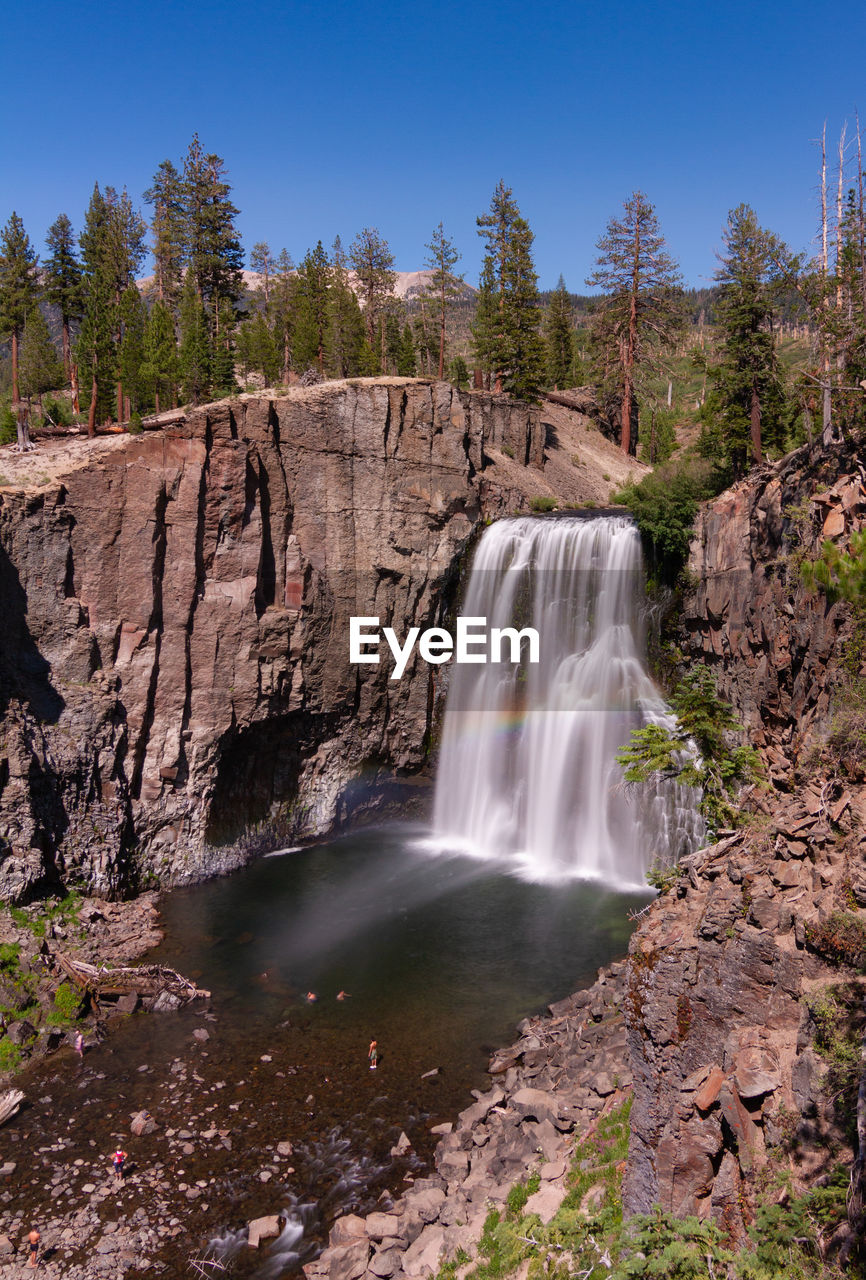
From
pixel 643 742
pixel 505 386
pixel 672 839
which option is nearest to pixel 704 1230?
pixel 643 742

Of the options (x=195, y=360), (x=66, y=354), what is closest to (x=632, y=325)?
(x=195, y=360)

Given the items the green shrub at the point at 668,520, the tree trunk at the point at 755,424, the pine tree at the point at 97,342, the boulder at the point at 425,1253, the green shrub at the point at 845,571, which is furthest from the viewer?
the pine tree at the point at 97,342

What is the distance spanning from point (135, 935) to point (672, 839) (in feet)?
57.9

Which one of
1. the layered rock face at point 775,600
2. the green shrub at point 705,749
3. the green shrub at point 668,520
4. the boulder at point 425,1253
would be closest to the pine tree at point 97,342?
the green shrub at point 668,520

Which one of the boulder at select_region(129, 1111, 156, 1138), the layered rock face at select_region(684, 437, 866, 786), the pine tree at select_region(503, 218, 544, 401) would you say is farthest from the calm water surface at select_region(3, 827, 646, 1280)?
the pine tree at select_region(503, 218, 544, 401)

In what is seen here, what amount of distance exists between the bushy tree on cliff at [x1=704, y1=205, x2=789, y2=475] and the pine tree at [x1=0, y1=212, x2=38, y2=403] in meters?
38.6

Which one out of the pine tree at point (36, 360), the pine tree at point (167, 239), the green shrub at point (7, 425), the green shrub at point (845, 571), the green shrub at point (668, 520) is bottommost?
the green shrub at point (845, 571)

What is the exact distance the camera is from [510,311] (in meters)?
47.6

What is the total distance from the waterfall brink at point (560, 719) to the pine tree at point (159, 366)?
20320mm

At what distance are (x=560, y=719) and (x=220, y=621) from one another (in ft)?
44.2

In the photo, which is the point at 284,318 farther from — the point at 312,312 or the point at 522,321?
the point at 522,321

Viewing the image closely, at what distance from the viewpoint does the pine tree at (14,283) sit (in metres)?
46.3

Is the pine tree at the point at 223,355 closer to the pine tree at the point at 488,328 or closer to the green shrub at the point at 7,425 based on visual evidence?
the green shrub at the point at 7,425

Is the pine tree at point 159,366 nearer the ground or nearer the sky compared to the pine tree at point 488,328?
nearer the ground
